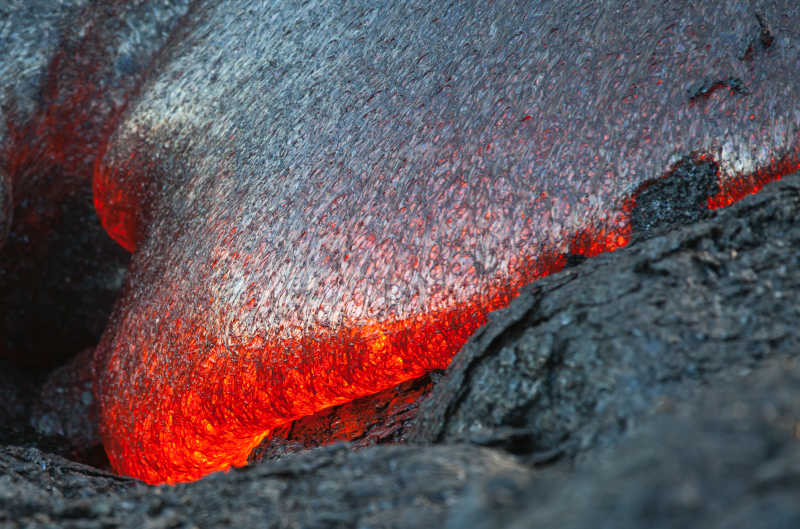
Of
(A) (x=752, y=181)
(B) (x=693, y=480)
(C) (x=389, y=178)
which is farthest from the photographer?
(C) (x=389, y=178)

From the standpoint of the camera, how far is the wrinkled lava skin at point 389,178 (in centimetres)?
58

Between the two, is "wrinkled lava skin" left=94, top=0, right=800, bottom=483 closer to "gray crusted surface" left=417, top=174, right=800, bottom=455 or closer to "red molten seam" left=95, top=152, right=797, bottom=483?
"red molten seam" left=95, top=152, right=797, bottom=483

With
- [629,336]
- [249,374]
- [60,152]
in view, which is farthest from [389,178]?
[60,152]

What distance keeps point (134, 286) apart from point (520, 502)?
744mm

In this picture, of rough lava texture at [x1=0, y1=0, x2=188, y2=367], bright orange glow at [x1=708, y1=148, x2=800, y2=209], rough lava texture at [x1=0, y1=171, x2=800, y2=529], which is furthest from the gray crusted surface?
rough lava texture at [x1=0, y1=0, x2=188, y2=367]

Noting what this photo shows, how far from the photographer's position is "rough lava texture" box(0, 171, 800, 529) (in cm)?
21

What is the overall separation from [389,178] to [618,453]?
46 centimetres

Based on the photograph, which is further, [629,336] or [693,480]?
[629,336]

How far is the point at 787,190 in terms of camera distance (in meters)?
0.42

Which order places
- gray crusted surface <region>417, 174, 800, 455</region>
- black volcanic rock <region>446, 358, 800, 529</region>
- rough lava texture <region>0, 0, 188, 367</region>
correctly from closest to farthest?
1. black volcanic rock <region>446, 358, 800, 529</region>
2. gray crusted surface <region>417, 174, 800, 455</region>
3. rough lava texture <region>0, 0, 188, 367</region>

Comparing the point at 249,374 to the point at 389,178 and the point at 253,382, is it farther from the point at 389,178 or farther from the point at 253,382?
the point at 389,178

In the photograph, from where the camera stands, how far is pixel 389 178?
679 mm

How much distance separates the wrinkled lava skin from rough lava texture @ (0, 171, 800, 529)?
0.48 ft

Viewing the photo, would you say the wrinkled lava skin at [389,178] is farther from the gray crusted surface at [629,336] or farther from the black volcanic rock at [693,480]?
the black volcanic rock at [693,480]
